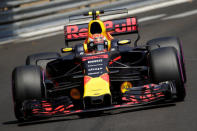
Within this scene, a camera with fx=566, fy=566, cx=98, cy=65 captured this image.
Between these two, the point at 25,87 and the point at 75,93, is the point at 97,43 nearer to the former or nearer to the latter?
the point at 75,93

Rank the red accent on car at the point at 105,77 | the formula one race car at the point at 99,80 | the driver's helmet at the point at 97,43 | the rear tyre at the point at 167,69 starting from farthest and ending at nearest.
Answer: the driver's helmet at the point at 97,43 → the red accent on car at the point at 105,77 → the rear tyre at the point at 167,69 → the formula one race car at the point at 99,80

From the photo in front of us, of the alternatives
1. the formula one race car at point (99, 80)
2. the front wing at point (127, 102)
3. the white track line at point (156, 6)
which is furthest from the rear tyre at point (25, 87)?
the white track line at point (156, 6)

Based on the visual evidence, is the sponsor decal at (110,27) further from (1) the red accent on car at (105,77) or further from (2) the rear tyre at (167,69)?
(1) the red accent on car at (105,77)

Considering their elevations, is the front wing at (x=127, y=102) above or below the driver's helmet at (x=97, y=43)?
below

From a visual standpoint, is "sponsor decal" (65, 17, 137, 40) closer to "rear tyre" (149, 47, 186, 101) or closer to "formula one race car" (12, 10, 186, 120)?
"formula one race car" (12, 10, 186, 120)

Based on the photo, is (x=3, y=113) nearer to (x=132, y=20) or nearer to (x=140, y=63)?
(x=140, y=63)

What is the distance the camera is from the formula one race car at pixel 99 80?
9.31 metres

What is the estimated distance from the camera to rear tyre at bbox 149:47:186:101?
31.5 ft

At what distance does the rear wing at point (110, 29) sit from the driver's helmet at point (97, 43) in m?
1.48

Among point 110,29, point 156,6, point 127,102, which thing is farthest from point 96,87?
point 156,6

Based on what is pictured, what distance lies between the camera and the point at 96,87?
9500 millimetres

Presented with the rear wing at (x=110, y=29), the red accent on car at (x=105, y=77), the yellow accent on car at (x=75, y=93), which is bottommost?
the yellow accent on car at (x=75, y=93)

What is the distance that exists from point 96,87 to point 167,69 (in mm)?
1258

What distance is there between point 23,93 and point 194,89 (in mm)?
3283
